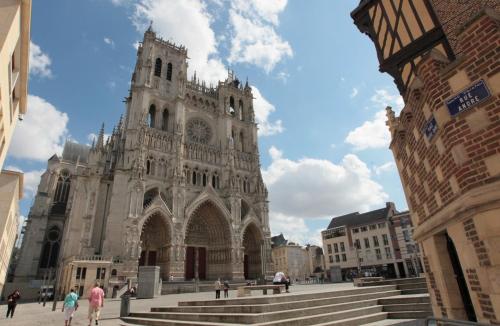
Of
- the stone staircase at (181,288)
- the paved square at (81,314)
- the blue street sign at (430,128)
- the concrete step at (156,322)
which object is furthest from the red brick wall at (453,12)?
the stone staircase at (181,288)

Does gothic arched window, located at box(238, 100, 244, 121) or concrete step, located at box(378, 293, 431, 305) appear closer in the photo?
concrete step, located at box(378, 293, 431, 305)

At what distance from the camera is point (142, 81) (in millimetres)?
29391

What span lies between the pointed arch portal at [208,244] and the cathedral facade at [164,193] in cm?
10

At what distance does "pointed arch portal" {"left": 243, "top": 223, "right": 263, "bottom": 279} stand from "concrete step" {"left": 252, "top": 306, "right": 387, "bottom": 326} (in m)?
23.1

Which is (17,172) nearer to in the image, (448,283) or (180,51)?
(448,283)

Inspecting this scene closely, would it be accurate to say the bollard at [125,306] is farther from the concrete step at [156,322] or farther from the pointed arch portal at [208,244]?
the pointed arch portal at [208,244]

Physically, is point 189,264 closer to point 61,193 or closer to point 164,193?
point 164,193

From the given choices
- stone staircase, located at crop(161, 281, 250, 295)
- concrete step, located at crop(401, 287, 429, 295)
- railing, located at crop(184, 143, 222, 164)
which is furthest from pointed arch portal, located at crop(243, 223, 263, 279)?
concrete step, located at crop(401, 287, 429, 295)

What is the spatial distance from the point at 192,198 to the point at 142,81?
1320 centimetres

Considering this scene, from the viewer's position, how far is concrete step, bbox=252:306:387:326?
5719mm

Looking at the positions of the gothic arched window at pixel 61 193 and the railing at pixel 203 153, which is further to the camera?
the gothic arched window at pixel 61 193

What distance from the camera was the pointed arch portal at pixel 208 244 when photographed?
27.2m

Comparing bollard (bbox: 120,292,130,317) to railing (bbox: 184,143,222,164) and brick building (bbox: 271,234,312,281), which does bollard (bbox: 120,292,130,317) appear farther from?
brick building (bbox: 271,234,312,281)

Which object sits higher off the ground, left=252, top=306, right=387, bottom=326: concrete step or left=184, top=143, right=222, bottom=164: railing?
left=184, top=143, right=222, bottom=164: railing
